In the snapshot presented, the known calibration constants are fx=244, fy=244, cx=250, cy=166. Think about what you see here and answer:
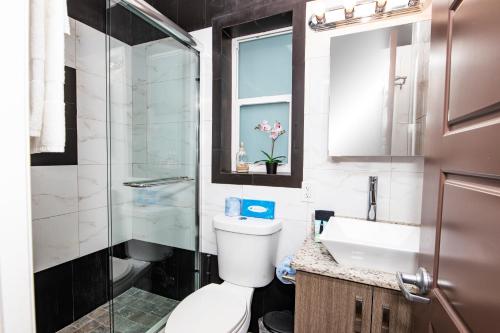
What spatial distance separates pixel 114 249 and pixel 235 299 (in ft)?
2.47

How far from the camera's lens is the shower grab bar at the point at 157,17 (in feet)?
4.47

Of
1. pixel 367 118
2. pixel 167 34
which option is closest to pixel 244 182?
pixel 367 118

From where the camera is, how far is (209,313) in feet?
4.02

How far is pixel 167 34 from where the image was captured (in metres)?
1.64

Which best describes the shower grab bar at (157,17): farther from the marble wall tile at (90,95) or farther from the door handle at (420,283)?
the door handle at (420,283)

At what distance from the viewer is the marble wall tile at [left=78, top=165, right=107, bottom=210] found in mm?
1693

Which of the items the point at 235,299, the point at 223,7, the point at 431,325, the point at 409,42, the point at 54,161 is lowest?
the point at 235,299

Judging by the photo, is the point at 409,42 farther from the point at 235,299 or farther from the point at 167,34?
the point at 235,299

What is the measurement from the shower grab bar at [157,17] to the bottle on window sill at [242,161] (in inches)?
32.4

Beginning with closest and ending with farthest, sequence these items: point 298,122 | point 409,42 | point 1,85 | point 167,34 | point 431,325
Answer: point 1,85 → point 431,325 → point 409,42 → point 298,122 → point 167,34

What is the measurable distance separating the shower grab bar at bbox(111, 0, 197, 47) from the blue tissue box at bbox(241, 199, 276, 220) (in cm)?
118

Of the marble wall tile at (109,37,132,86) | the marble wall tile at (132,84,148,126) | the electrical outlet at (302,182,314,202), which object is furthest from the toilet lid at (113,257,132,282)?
the electrical outlet at (302,182,314,202)

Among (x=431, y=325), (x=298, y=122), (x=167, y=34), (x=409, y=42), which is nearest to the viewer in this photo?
(x=431, y=325)

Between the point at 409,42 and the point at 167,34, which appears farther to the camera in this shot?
the point at 167,34
